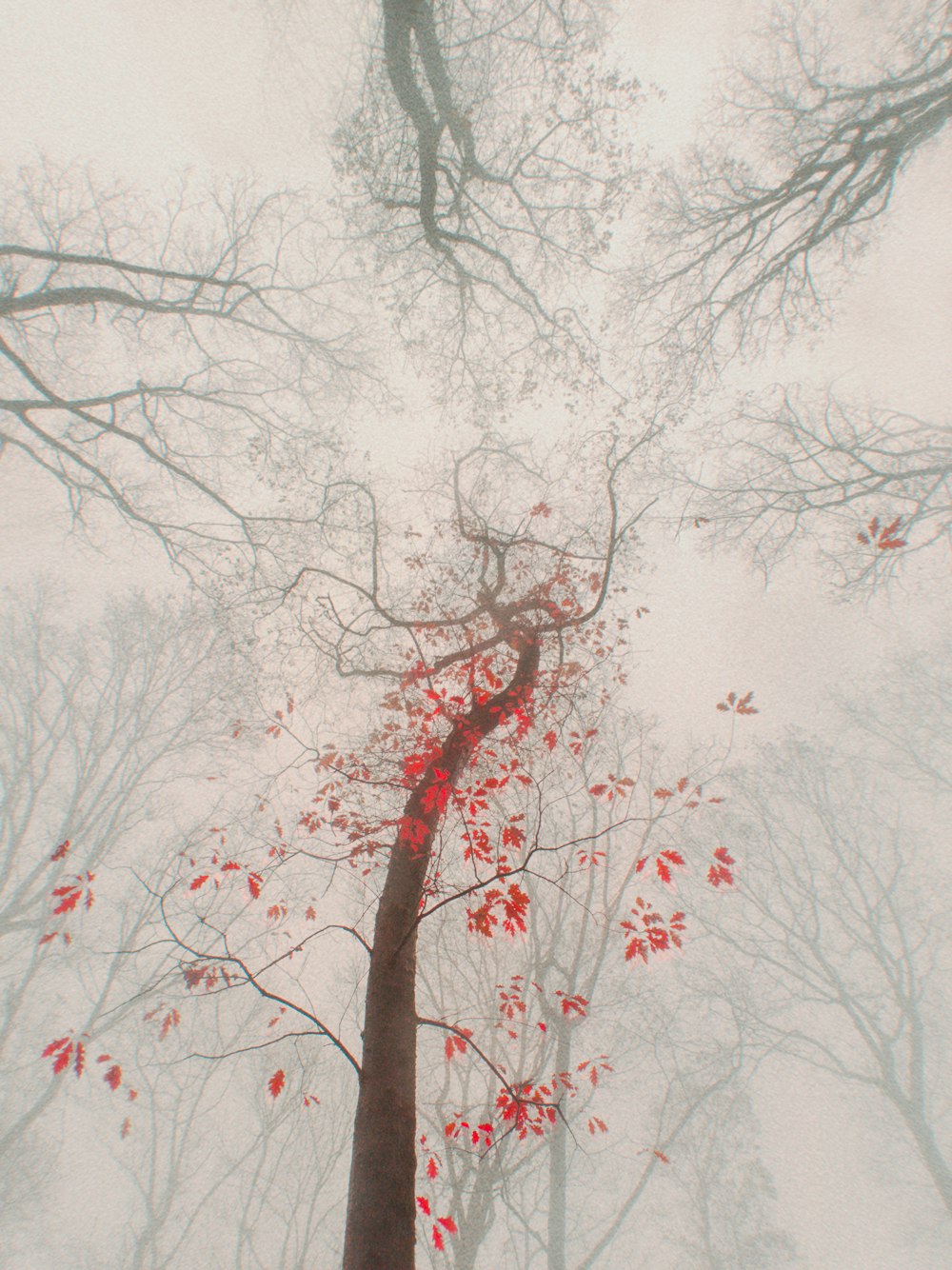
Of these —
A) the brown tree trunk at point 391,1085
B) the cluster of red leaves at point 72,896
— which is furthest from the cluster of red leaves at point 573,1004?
the cluster of red leaves at point 72,896

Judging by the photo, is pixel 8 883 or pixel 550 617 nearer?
pixel 550 617

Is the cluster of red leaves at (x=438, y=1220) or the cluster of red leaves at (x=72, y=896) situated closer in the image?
the cluster of red leaves at (x=438, y=1220)

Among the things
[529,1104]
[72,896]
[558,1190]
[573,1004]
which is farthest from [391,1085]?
[558,1190]

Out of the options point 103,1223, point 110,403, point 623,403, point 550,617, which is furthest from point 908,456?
point 103,1223

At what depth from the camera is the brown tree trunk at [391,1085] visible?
8.73 ft

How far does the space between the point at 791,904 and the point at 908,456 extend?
41.7 feet

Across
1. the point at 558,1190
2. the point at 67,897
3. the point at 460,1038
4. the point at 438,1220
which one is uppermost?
the point at 67,897

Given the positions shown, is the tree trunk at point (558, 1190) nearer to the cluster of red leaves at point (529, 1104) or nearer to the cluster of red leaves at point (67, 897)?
the cluster of red leaves at point (529, 1104)

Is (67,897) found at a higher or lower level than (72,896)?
higher

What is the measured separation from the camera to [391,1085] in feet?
10.2

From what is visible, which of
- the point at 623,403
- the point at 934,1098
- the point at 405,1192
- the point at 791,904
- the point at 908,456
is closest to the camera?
the point at 405,1192

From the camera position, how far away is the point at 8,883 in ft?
38.4

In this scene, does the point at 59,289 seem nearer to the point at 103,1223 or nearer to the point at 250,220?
the point at 250,220

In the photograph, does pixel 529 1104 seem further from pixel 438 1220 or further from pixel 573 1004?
pixel 438 1220
